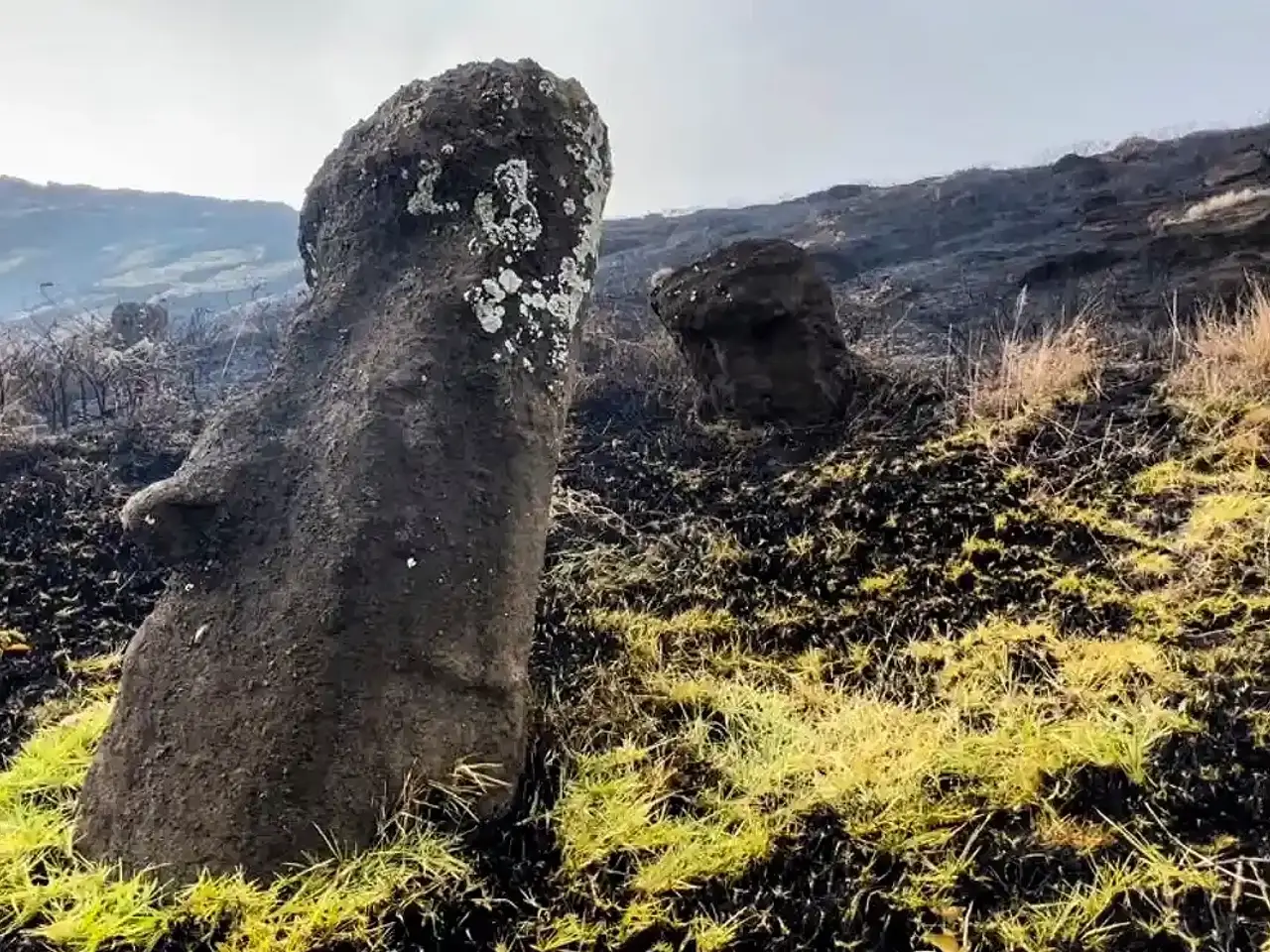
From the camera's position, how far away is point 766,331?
530 cm

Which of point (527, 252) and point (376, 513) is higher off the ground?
point (527, 252)

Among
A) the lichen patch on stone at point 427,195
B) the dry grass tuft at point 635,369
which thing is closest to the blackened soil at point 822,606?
the dry grass tuft at point 635,369

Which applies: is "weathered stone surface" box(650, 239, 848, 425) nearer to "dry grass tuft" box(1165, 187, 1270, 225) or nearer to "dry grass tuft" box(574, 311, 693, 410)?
"dry grass tuft" box(574, 311, 693, 410)

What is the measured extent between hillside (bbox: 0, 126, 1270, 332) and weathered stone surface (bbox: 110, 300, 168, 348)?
2.80m

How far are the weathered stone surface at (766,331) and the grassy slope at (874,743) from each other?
106 cm

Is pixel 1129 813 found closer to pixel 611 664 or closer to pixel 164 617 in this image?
pixel 611 664

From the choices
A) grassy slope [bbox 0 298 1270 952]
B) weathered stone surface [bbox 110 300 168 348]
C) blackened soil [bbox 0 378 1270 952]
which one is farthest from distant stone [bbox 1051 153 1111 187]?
weathered stone surface [bbox 110 300 168 348]

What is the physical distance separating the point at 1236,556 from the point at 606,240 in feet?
43.6

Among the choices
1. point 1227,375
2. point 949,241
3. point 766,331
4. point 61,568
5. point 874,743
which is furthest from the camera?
point 949,241

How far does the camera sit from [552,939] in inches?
74.7

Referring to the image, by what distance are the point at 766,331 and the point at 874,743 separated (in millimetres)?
3257

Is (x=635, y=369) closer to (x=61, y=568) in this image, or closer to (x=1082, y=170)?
(x=61, y=568)

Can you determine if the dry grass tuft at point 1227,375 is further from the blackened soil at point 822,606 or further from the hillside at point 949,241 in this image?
the hillside at point 949,241

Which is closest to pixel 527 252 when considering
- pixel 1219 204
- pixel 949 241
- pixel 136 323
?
pixel 136 323
